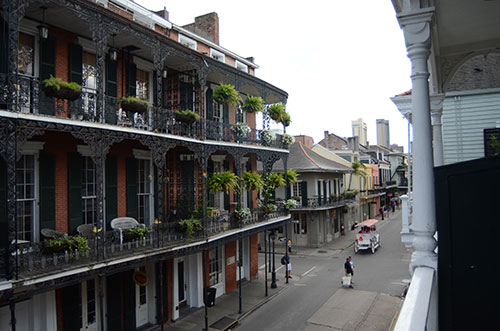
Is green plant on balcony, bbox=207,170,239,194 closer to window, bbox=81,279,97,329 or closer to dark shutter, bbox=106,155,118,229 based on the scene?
dark shutter, bbox=106,155,118,229

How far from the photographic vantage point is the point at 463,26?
594 centimetres

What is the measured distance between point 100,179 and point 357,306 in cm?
1161

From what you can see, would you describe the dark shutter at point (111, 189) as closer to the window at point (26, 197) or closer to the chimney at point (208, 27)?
the window at point (26, 197)

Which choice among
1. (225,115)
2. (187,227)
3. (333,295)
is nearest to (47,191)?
(187,227)

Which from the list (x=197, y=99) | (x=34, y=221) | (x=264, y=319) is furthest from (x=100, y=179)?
(x=264, y=319)

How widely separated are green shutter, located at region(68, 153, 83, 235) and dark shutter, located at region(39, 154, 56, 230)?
1.48ft

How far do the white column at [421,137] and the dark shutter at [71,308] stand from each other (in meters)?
9.54

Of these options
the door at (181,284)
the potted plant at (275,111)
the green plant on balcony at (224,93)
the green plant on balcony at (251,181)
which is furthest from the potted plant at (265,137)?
the door at (181,284)

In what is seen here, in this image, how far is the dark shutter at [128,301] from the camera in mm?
11914

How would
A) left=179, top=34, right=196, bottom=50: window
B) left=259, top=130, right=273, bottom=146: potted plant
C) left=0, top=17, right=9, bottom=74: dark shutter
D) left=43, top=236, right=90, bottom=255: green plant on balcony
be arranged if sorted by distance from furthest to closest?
1. left=259, top=130, right=273, bottom=146: potted plant
2. left=179, top=34, right=196, bottom=50: window
3. left=0, top=17, right=9, bottom=74: dark shutter
4. left=43, top=236, right=90, bottom=255: green plant on balcony

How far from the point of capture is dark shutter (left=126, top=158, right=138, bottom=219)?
12.5 meters

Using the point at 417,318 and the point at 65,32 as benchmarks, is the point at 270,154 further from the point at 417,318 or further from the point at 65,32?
the point at 417,318

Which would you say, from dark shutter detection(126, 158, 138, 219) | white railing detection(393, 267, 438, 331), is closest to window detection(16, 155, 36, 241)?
dark shutter detection(126, 158, 138, 219)

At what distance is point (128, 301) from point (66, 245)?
4.22 m
